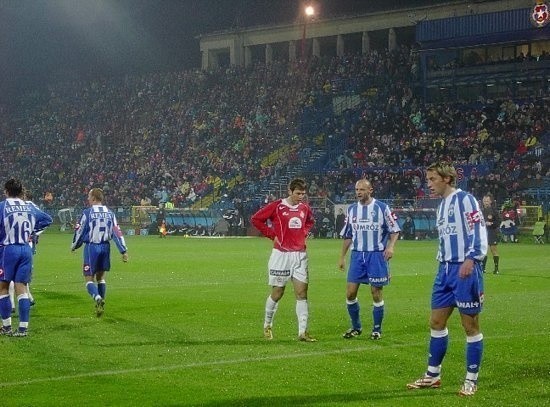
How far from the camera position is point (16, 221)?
1424 centimetres

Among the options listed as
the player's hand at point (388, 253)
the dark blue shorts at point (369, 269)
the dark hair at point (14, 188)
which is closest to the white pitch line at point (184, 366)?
the dark blue shorts at point (369, 269)

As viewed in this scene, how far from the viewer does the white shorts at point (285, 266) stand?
13688 mm

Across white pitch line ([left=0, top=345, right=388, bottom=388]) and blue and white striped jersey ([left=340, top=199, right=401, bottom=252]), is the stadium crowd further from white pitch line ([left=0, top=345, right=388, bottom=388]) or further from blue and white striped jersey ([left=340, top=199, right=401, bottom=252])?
white pitch line ([left=0, top=345, right=388, bottom=388])

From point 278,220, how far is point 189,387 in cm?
422

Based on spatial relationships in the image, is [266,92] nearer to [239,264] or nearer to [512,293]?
[239,264]

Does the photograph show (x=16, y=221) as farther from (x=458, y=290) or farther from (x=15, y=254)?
(x=458, y=290)

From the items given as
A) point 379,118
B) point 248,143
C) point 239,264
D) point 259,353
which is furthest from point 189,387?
point 248,143

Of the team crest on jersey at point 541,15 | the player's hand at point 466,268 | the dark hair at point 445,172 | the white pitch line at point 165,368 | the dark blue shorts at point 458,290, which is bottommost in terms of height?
the white pitch line at point 165,368

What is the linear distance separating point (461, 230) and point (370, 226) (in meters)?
4.16

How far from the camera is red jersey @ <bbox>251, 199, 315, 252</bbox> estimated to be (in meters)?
13.7

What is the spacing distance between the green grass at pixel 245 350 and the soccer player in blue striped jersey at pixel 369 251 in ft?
1.29

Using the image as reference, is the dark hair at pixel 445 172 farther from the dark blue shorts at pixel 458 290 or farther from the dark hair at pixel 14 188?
the dark hair at pixel 14 188

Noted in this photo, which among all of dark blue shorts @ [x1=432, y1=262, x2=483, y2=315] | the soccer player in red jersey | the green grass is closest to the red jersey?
the soccer player in red jersey

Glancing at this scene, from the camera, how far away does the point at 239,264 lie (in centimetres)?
2873
